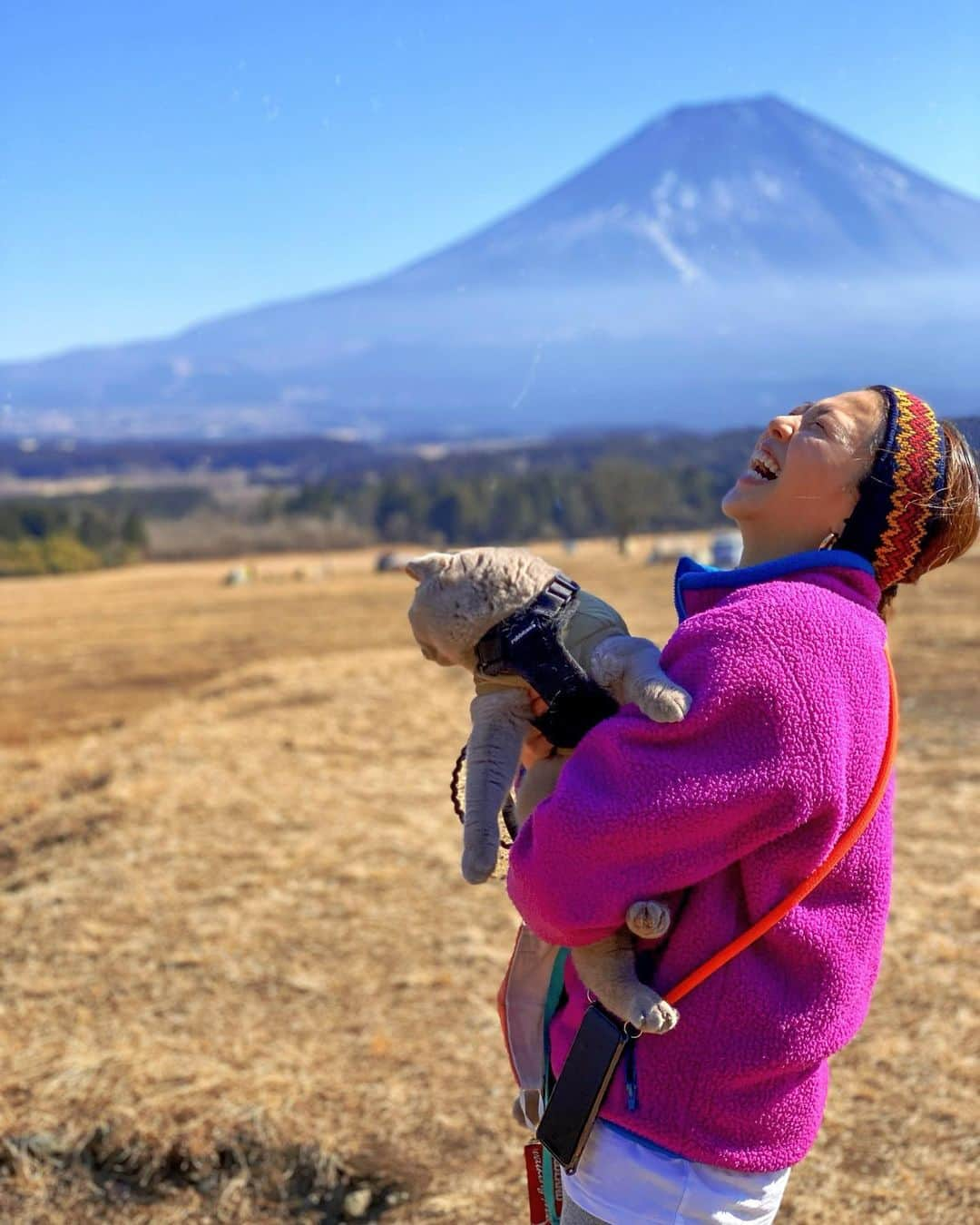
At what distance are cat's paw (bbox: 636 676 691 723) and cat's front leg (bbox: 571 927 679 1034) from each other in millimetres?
275

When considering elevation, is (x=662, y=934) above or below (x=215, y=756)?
above

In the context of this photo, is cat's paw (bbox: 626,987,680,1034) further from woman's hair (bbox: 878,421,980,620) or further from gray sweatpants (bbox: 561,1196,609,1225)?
woman's hair (bbox: 878,421,980,620)

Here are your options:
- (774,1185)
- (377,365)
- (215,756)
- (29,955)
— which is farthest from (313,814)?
(377,365)

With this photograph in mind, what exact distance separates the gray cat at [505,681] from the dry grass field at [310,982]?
6.95 feet

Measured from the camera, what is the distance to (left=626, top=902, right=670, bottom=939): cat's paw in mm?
1346

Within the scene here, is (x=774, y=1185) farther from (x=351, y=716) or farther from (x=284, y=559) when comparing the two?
(x=284, y=559)

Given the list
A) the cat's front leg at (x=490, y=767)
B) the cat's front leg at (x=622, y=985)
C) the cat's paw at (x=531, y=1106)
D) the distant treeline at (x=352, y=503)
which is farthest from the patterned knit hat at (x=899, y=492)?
the distant treeline at (x=352, y=503)

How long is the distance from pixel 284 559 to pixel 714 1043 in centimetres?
3043

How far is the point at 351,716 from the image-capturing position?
854 cm

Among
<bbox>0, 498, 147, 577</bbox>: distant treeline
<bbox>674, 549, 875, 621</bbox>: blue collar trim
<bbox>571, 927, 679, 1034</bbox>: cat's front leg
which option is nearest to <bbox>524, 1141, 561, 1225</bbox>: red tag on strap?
<bbox>571, 927, 679, 1034</bbox>: cat's front leg

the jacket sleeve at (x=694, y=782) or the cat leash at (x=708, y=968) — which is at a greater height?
the jacket sleeve at (x=694, y=782)

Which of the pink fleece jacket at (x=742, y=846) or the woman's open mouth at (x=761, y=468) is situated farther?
the woman's open mouth at (x=761, y=468)

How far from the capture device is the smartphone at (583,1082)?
4.73ft

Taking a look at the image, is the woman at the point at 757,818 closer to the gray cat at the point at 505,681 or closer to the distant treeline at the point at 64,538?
the gray cat at the point at 505,681
